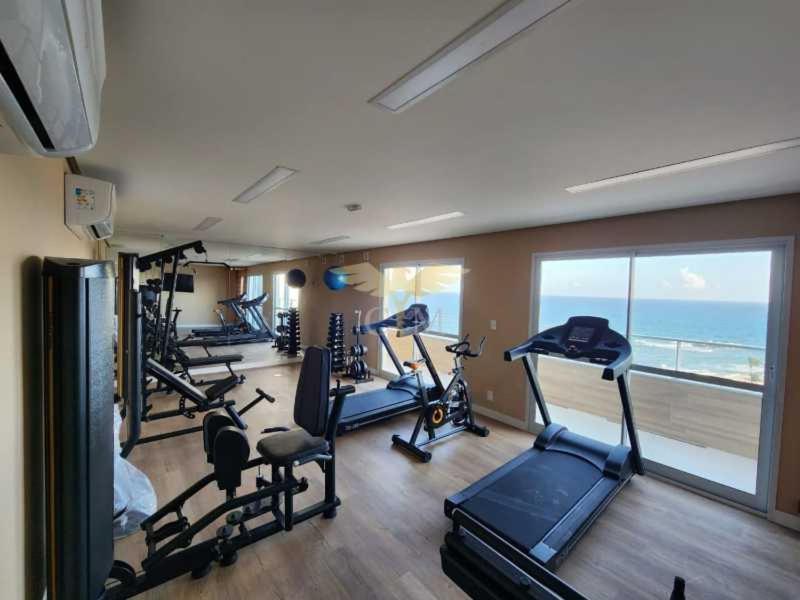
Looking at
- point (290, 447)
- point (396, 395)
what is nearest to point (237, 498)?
point (290, 447)

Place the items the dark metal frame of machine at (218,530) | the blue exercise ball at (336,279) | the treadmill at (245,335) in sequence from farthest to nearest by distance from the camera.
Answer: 1. the treadmill at (245,335)
2. the blue exercise ball at (336,279)
3. the dark metal frame of machine at (218,530)

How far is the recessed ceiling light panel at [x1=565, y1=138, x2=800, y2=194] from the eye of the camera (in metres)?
1.80

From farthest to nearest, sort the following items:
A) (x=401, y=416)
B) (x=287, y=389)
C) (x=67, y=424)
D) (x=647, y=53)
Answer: (x=287, y=389) < (x=401, y=416) < (x=67, y=424) < (x=647, y=53)

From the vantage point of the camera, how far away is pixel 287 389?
5449 mm

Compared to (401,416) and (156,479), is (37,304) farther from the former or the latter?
(401,416)

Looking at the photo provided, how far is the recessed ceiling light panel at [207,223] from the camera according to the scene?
4263 mm

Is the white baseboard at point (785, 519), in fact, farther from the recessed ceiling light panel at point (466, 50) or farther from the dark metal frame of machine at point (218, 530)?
the recessed ceiling light panel at point (466, 50)

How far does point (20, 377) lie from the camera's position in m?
1.31

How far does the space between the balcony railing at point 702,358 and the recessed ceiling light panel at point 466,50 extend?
125 inches

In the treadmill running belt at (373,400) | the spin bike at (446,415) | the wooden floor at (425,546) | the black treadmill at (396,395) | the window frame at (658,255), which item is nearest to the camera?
the wooden floor at (425,546)

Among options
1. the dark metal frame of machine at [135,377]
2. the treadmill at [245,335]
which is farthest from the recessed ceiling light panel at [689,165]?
the treadmill at [245,335]

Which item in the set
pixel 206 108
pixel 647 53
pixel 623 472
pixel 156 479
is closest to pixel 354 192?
pixel 206 108

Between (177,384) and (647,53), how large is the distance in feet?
14.1

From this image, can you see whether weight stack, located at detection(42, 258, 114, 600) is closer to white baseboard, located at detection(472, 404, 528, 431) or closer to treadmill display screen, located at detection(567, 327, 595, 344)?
treadmill display screen, located at detection(567, 327, 595, 344)
